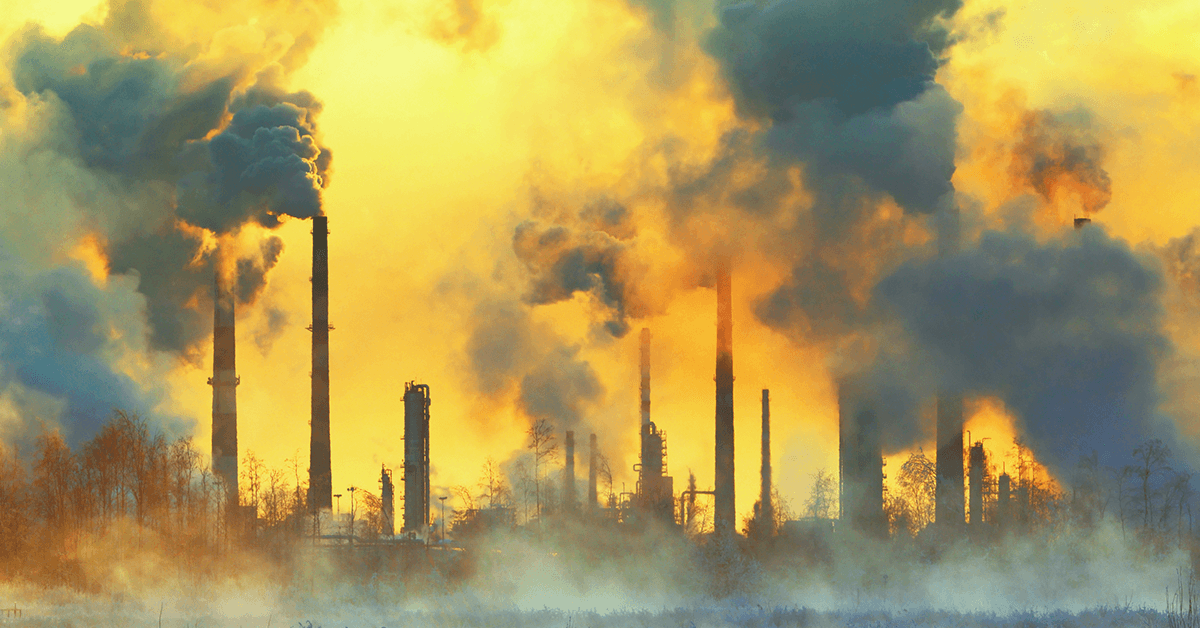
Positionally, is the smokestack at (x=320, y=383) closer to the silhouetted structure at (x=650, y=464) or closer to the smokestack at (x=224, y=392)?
the smokestack at (x=224, y=392)

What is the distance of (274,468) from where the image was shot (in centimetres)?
5350

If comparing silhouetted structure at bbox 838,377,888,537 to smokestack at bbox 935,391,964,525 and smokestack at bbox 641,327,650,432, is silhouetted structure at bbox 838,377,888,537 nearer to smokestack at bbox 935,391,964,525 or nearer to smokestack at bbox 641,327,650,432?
smokestack at bbox 935,391,964,525

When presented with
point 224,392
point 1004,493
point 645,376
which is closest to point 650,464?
point 645,376

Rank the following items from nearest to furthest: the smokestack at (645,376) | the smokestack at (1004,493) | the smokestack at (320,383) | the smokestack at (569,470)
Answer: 1. the smokestack at (320,383)
2. the smokestack at (1004,493)
3. the smokestack at (645,376)
4. the smokestack at (569,470)

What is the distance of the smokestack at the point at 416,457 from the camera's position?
167ft

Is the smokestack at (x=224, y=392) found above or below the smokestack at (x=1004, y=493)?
above

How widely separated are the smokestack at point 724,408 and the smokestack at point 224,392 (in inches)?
630

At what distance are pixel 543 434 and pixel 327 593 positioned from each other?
2344 cm

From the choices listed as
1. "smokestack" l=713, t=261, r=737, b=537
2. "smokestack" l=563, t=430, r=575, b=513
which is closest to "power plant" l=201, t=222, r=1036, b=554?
"smokestack" l=713, t=261, r=737, b=537

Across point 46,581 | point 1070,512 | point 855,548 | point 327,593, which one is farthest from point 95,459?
point 1070,512

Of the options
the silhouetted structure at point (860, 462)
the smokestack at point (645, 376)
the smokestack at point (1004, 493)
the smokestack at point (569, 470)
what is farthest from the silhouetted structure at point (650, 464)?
the smokestack at point (1004, 493)

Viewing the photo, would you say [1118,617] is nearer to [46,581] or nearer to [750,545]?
[750,545]

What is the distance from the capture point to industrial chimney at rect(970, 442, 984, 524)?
45.3m

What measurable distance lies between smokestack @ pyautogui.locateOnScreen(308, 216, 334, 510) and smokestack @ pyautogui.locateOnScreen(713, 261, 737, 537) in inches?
535
